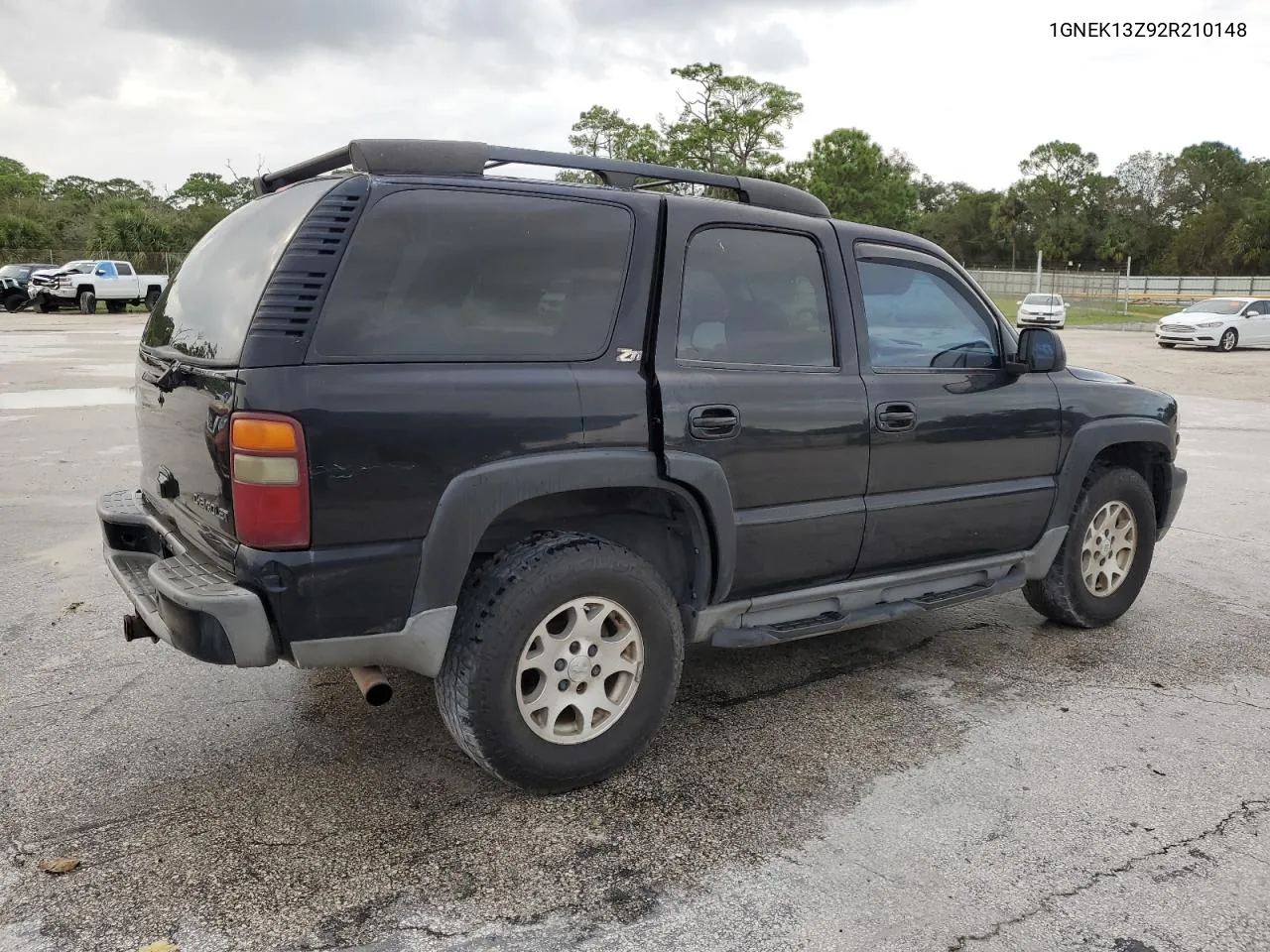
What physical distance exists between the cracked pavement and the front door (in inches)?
25.0

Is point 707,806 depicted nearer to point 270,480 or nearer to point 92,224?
point 270,480

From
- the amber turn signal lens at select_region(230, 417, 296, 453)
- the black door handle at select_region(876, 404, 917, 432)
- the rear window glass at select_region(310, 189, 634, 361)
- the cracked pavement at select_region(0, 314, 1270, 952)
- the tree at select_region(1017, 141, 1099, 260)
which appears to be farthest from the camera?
the tree at select_region(1017, 141, 1099, 260)

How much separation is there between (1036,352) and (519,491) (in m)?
2.43

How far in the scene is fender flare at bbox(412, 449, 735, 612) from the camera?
2885 mm

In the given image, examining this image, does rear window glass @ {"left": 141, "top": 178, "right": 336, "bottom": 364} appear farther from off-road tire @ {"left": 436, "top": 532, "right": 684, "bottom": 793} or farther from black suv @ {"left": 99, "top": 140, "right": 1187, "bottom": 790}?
off-road tire @ {"left": 436, "top": 532, "right": 684, "bottom": 793}

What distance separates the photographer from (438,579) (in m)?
2.90

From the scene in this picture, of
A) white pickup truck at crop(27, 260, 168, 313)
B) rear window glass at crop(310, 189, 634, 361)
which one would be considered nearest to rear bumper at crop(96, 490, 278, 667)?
rear window glass at crop(310, 189, 634, 361)

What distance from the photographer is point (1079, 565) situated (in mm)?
4715

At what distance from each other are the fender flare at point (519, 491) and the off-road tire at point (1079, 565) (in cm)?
214

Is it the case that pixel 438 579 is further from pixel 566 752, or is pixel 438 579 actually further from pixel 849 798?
pixel 849 798

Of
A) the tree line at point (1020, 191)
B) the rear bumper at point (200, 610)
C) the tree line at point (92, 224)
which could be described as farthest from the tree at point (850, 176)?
the rear bumper at point (200, 610)

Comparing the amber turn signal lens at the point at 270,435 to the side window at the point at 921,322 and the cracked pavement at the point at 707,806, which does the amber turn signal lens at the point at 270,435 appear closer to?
the cracked pavement at the point at 707,806

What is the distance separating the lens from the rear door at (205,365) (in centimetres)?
284

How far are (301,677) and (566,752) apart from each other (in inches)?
58.8
